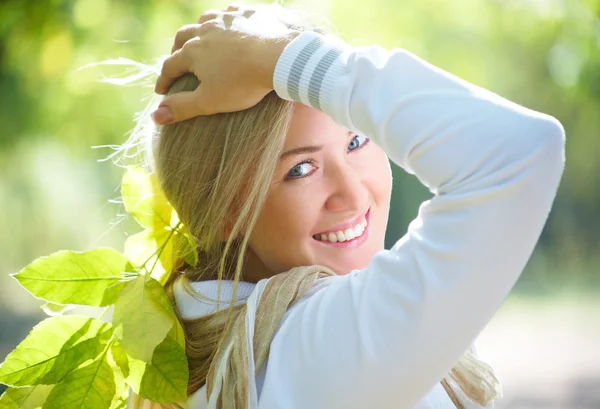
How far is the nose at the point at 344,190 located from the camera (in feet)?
4.58

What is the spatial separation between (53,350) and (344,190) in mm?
540

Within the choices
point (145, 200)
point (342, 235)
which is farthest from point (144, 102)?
point (342, 235)

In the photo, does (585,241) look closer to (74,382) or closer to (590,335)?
(590,335)

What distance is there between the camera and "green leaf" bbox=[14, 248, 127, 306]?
140cm

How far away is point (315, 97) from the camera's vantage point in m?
1.17

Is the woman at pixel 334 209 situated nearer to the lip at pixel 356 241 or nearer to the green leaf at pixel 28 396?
the lip at pixel 356 241

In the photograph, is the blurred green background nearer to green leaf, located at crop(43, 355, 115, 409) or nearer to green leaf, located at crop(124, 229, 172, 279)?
green leaf, located at crop(124, 229, 172, 279)

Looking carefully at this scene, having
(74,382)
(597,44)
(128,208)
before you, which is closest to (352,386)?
(74,382)

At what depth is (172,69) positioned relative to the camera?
1.42 meters

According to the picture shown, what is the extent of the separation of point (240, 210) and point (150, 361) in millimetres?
294

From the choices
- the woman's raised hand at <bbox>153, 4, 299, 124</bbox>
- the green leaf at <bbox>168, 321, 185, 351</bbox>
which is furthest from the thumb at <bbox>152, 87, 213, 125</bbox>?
the green leaf at <bbox>168, 321, 185, 351</bbox>

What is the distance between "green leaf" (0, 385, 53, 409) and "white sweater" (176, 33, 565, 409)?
45 cm

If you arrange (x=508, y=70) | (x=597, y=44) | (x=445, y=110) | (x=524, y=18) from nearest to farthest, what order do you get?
(x=445, y=110) < (x=597, y=44) < (x=524, y=18) < (x=508, y=70)

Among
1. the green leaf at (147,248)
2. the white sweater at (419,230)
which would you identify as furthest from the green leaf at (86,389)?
the white sweater at (419,230)
